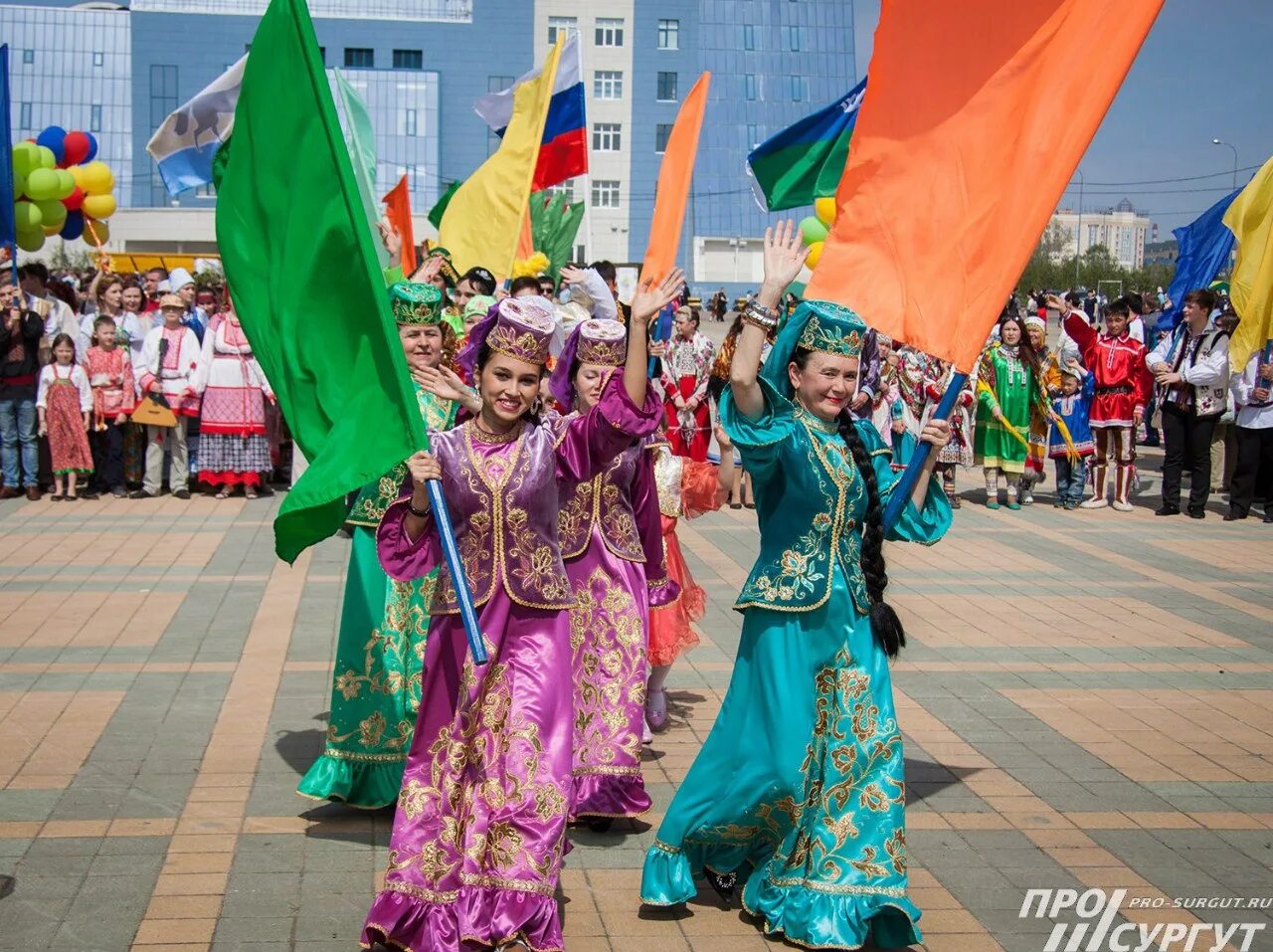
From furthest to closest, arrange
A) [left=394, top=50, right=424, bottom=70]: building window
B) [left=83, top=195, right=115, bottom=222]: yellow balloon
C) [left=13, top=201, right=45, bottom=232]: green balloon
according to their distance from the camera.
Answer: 1. [left=394, top=50, right=424, bottom=70]: building window
2. [left=83, top=195, right=115, bottom=222]: yellow balloon
3. [left=13, top=201, right=45, bottom=232]: green balloon

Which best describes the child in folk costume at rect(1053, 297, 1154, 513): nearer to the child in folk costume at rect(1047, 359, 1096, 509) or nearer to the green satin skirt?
the child in folk costume at rect(1047, 359, 1096, 509)

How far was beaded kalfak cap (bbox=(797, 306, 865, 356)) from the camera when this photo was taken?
4.87m

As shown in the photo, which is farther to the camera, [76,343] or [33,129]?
[33,129]

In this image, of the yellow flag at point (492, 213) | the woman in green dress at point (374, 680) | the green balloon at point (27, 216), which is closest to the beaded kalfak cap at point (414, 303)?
the woman in green dress at point (374, 680)

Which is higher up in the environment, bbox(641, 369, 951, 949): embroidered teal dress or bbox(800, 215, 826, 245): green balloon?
bbox(800, 215, 826, 245): green balloon

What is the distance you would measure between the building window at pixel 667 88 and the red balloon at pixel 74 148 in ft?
186

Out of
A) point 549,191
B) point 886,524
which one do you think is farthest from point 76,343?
point 549,191

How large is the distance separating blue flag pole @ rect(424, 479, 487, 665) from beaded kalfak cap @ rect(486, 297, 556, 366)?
0.54 meters

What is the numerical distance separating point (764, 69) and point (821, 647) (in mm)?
74789

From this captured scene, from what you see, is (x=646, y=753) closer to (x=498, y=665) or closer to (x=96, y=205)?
(x=498, y=665)

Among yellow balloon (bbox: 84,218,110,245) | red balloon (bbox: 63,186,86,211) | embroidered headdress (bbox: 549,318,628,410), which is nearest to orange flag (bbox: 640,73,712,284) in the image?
embroidered headdress (bbox: 549,318,628,410)

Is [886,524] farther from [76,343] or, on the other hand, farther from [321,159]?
[76,343]

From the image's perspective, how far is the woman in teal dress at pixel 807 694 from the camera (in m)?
4.74

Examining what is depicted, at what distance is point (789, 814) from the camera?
16.1ft
